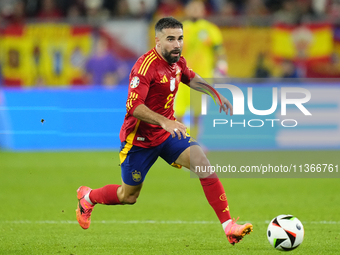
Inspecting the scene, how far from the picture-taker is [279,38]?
42.9 ft

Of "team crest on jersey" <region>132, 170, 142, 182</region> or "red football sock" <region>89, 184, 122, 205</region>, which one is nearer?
"team crest on jersey" <region>132, 170, 142, 182</region>

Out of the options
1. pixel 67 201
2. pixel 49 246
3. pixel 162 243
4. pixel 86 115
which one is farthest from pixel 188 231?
pixel 86 115

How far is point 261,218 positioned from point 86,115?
648 cm

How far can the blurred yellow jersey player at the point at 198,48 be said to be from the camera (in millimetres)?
10489

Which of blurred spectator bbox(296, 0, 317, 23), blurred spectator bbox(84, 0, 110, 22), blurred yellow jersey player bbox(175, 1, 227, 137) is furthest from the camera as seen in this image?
blurred spectator bbox(84, 0, 110, 22)

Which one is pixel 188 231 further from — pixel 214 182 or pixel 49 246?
pixel 49 246

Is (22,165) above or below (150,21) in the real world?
below

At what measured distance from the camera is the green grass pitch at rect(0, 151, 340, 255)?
5.27 meters

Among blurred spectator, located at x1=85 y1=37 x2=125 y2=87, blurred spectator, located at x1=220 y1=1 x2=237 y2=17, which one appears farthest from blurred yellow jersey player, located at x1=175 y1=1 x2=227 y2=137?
blurred spectator, located at x1=220 y1=1 x2=237 y2=17

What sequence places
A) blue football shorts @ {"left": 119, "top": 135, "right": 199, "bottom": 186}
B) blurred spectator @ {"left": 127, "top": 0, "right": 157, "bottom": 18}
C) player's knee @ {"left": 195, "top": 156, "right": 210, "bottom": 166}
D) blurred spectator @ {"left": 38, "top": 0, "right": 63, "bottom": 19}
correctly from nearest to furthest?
player's knee @ {"left": 195, "top": 156, "right": 210, "bottom": 166}
blue football shorts @ {"left": 119, "top": 135, "right": 199, "bottom": 186}
blurred spectator @ {"left": 127, "top": 0, "right": 157, "bottom": 18}
blurred spectator @ {"left": 38, "top": 0, "right": 63, "bottom": 19}

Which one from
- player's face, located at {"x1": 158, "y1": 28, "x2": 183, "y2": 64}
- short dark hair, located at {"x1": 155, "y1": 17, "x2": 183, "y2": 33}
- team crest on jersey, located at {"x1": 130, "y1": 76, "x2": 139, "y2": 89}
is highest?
short dark hair, located at {"x1": 155, "y1": 17, "x2": 183, "y2": 33}

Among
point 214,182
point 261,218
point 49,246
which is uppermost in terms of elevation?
point 214,182
